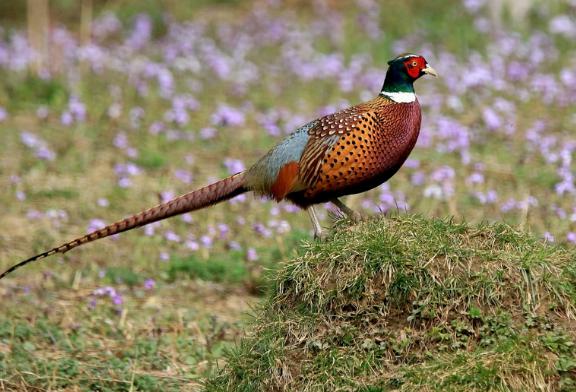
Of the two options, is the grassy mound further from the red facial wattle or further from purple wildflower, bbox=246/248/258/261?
purple wildflower, bbox=246/248/258/261

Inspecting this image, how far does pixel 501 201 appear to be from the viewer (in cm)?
720

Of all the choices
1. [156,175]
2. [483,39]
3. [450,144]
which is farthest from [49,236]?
Result: [483,39]

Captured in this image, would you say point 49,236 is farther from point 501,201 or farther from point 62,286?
point 501,201

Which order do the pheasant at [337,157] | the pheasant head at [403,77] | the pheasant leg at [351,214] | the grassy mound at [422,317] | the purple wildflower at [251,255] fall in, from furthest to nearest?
the purple wildflower at [251,255], the pheasant head at [403,77], the pheasant at [337,157], the pheasant leg at [351,214], the grassy mound at [422,317]

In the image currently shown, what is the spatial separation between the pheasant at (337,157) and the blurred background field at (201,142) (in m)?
0.62

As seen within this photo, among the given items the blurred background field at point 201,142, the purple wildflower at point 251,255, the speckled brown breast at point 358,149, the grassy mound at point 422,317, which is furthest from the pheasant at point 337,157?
the purple wildflower at point 251,255

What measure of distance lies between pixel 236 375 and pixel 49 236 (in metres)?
3.07

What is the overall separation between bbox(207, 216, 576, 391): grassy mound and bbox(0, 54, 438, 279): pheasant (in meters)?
0.79

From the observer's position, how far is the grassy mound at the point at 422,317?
3.65m

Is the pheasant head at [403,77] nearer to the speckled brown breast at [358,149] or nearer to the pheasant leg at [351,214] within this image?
the speckled brown breast at [358,149]

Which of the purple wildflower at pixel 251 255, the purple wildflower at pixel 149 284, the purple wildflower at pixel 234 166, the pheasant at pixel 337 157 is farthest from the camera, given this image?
the purple wildflower at pixel 234 166

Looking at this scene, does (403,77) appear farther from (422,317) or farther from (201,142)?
(201,142)

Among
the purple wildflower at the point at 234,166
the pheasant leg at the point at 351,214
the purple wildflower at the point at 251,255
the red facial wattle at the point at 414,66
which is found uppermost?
the purple wildflower at the point at 234,166

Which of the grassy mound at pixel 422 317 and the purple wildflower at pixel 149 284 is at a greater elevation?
the purple wildflower at pixel 149 284
